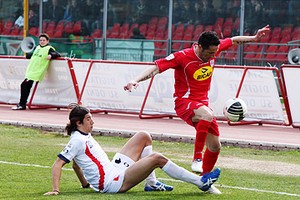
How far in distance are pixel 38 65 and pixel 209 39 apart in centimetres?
1137

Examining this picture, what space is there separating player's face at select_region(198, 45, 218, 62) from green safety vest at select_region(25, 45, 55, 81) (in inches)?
433

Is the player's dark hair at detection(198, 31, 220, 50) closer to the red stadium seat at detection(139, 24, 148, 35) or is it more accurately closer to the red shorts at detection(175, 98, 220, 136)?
the red shorts at detection(175, 98, 220, 136)

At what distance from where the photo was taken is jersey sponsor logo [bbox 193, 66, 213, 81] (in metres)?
12.2

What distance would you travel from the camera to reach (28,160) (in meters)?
13.8

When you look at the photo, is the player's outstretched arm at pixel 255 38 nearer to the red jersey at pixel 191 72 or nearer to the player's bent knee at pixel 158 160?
the red jersey at pixel 191 72

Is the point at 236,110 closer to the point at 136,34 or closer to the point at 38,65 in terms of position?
the point at 38,65

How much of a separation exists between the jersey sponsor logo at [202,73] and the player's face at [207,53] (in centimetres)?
14

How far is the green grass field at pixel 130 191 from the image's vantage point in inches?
424

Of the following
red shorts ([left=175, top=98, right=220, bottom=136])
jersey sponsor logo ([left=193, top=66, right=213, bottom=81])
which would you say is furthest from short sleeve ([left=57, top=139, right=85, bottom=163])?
jersey sponsor logo ([left=193, top=66, right=213, bottom=81])

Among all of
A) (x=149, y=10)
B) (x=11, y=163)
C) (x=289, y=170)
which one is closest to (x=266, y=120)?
(x=289, y=170)

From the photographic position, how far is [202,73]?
12.2m

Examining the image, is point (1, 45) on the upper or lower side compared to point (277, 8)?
lower

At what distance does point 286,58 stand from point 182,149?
12.8 meters

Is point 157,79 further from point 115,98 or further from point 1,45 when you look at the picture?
point 1,45
